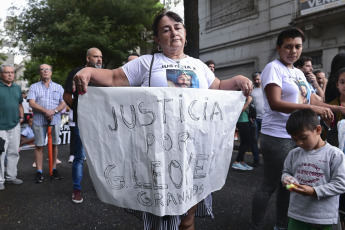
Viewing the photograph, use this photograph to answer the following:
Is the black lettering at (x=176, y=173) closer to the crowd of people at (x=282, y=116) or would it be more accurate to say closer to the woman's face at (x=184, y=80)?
the crowd of people at (x=282, y=116)

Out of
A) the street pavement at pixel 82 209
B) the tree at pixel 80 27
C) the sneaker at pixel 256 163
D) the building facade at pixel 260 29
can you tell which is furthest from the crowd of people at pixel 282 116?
the tree at pixel 80 27

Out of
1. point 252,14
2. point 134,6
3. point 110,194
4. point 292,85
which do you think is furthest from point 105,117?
point 134,6

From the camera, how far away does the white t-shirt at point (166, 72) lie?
184 centimetres

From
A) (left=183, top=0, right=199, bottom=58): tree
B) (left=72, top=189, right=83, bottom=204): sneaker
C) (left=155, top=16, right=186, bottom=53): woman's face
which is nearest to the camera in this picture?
(left=155, top=16, right=186, bottom=53): woman's face

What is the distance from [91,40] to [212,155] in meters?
15.4

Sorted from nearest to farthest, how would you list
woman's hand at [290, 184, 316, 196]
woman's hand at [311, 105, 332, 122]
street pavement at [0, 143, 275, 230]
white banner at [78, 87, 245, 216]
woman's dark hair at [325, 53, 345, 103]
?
1. white banner at [78, 87, 245, 216]
2. woman's hand at [290, 184, 316, 196]
3. woman's hand at [311, 105, 332, 122]
4. woman's dark hair at [325, 53, 345, 103]
5. street pavement at [0, 143, 275, 230]

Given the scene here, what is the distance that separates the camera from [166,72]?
1856 millimetres

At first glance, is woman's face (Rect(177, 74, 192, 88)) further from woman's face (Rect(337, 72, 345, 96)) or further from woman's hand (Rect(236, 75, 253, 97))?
woman's face (Rect(337, 72, 345, 96))

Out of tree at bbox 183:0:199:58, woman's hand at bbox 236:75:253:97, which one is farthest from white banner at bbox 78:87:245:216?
tree at bbox 183:0:199:58

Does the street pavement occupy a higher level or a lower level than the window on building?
lower

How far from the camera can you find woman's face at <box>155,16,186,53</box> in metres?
1.90

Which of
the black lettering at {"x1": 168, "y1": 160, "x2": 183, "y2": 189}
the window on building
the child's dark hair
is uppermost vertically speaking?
the window on building

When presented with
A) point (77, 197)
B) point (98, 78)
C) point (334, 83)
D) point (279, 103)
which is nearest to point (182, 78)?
point (98, 78)

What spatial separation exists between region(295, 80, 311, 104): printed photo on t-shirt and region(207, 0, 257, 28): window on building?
10726mm
